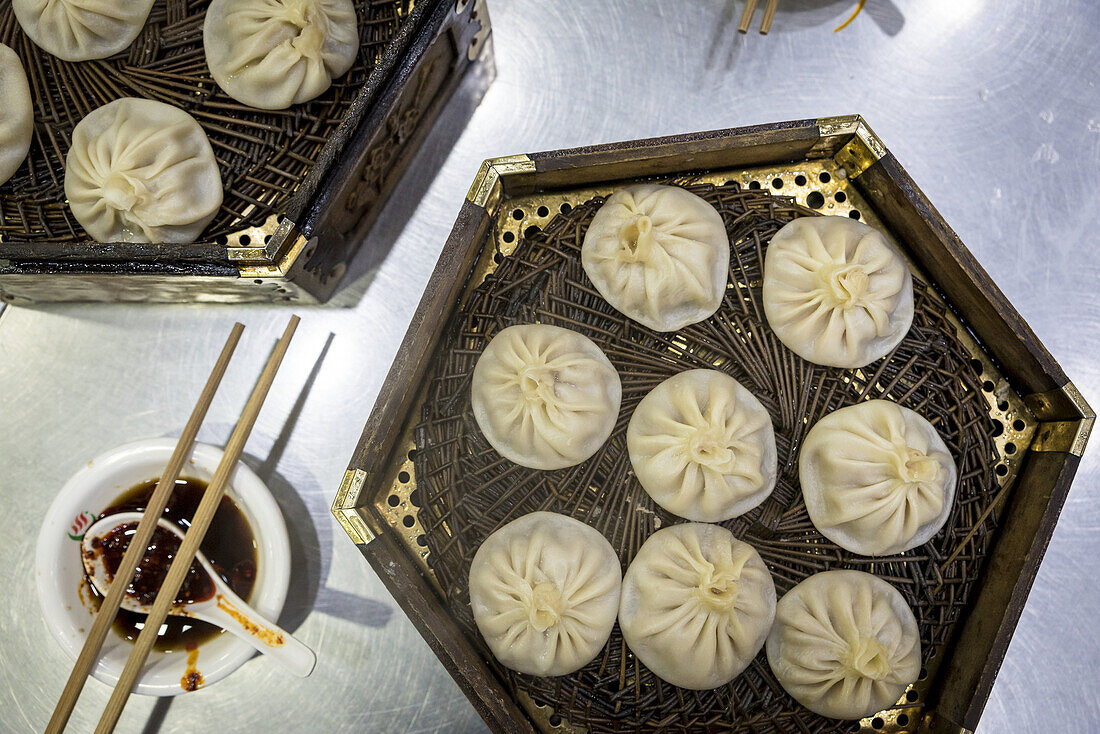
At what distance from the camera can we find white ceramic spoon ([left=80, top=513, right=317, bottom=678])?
101 cm

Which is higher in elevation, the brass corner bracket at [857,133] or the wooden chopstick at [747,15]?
the wooden chopstick at [747,15]

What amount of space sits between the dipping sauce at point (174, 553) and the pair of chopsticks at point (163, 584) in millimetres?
36

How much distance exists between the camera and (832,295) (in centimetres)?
96

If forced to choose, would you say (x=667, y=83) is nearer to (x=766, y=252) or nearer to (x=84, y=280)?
(x=766, y=252)

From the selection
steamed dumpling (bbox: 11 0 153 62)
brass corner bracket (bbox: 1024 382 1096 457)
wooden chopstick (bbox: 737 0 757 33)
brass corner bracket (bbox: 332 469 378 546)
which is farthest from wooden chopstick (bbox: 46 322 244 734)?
brass corner bracket (bbox: 1024 382 1096 457)

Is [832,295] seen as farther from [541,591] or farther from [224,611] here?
[224,611]

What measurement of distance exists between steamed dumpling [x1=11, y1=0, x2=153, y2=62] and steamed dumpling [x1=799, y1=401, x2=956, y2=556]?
1.30m

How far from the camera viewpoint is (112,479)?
3.39 feet

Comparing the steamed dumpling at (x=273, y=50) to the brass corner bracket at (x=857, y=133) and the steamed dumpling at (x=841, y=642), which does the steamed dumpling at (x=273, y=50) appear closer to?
the brass corner bracket at (x=857, y=133)

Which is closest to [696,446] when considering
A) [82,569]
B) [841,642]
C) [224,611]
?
[841,642]

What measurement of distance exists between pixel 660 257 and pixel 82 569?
1.01 m

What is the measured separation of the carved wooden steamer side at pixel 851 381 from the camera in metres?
0.91

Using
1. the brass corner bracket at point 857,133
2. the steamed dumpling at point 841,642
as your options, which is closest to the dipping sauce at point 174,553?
the steamed dumpling at point 841,642

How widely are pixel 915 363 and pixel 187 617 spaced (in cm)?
120
